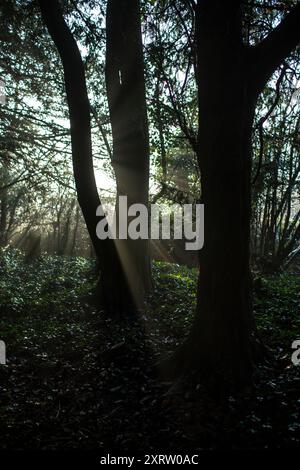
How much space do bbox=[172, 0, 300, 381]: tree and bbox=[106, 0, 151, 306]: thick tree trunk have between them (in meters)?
4.07

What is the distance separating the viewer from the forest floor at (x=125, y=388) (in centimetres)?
438

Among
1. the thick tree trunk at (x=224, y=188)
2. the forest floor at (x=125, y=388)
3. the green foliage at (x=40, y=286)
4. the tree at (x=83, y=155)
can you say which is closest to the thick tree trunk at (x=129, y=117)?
the tree at (x=83, y=155)

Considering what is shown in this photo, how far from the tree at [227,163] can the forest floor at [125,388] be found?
0.64 metres

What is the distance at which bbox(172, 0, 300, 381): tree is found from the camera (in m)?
5.06

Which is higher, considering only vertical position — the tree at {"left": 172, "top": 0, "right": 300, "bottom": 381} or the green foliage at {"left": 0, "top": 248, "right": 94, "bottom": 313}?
the tree at {"left": 172, "top": 0, "right": 300, "bottom": 381}

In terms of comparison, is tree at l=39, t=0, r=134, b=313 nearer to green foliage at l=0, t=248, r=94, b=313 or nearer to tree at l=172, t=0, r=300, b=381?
green foliage at l=0, t=248, r=94, b=313

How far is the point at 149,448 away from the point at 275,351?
277 cm

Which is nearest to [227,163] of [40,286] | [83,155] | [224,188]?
[224,188]

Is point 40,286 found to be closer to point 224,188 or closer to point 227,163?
point 224,188

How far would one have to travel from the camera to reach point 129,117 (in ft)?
31.5

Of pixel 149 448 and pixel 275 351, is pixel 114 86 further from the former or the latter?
pixel 149 448

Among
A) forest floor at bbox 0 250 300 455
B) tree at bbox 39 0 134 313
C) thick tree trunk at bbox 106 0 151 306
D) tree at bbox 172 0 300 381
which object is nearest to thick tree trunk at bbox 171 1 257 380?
tree at bbox 172 0 300 381

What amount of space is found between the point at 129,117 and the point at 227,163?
517 cm

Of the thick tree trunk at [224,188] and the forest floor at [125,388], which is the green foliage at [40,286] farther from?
the thick tree trunk at [224,188]
